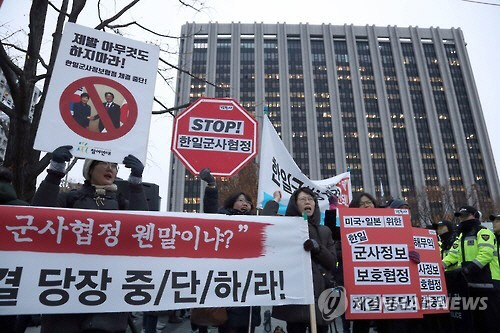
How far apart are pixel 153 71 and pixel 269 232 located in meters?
1.97

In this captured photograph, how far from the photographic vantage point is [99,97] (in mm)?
2916

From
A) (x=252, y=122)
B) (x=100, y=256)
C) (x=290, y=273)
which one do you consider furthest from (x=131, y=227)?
(x=252, y=122)

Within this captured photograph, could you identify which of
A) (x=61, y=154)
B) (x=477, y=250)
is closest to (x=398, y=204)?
(x=477, y=250)

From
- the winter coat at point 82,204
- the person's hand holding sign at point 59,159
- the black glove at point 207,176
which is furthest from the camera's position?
the black glove at point 207,176

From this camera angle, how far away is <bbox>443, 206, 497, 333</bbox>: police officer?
181 inches

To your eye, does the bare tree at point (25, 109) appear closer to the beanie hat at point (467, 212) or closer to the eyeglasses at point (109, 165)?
the eyeglasses at point (109, 165)

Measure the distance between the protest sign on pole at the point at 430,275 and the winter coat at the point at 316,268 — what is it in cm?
144

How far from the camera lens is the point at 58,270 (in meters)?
2.39

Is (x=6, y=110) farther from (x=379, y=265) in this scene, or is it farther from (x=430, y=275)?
(x=430, y=275)

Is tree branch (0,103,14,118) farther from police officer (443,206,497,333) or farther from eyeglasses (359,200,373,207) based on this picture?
police officer (443,206,497,333)

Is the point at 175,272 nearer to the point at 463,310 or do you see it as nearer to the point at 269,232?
the point at 269,232

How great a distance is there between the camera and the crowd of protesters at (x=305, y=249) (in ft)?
8.36

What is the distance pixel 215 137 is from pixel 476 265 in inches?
162

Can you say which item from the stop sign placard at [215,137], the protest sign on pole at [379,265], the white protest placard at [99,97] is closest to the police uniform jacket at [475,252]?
the protest sign on pole at [379,265]
